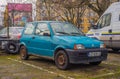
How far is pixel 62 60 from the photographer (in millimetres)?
9430

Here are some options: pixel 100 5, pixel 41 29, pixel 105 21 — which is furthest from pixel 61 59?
pixel 100 5

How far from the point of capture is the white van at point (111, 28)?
46.2 ft

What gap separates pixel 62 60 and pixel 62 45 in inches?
20.5

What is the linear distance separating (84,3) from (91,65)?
12607 millimetres

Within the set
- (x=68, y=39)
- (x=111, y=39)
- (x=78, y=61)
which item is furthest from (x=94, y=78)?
(x=111, y=39)

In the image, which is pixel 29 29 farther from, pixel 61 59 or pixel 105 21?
pixel 105 21

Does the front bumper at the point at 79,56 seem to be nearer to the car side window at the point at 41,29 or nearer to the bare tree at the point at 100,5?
the car side window at the point at 41,29

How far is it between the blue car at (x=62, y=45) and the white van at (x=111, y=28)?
13.4 feet

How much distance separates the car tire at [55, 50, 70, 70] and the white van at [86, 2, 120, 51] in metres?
5.32

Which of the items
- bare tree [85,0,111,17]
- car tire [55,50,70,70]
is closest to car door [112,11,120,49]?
car tire [55,50,70,70]

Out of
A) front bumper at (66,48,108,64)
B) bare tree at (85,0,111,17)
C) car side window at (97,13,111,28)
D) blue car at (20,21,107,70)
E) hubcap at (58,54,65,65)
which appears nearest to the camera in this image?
front bumper at (66,48,108,64)

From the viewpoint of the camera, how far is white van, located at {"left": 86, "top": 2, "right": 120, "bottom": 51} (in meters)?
14.1

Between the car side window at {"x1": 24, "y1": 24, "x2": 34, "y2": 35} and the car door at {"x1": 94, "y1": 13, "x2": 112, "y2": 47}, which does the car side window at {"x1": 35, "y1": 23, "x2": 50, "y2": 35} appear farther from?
the car door at {"x1": 94, "y1": 13, "x2": 112, "y2": 47}

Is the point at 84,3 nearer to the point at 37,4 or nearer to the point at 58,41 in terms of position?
the point at 37,4
